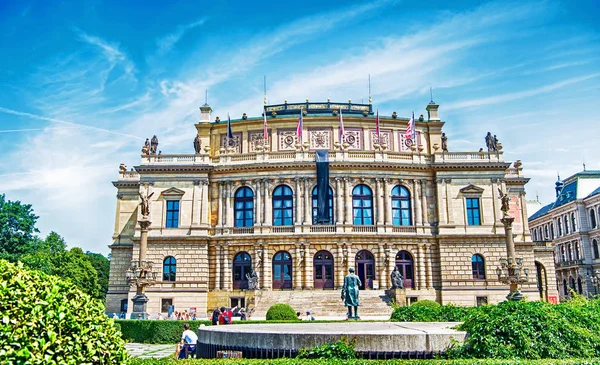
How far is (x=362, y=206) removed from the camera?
46.2 m

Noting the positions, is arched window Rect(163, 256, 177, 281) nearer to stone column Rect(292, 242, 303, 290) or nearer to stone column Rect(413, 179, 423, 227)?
stone column Rect(292, 242, 303, 290)

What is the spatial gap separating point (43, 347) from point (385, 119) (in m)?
46.5

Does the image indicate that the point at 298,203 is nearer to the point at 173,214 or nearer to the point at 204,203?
the point at 204,203

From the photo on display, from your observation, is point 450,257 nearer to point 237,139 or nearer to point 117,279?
point 237,139

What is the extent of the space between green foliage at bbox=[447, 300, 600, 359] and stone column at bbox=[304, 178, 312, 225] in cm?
3317

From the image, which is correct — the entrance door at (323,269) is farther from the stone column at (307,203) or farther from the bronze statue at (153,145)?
the bronze statue at (153,145)

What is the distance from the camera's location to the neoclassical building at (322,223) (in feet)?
146

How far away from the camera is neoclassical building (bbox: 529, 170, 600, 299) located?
70312mm

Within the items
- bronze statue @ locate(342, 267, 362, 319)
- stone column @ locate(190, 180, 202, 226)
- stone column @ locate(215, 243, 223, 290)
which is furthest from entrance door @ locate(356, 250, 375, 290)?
bronze statue @ locate(342, 267, 362, 319)

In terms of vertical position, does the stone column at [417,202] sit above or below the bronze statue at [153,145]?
below

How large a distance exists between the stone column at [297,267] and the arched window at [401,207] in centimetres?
907

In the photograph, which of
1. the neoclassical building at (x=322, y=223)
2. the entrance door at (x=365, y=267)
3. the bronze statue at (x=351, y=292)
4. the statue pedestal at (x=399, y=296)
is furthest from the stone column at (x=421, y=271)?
the bronze statue at (x=351, y=292)

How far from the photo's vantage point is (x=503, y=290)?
147 feet

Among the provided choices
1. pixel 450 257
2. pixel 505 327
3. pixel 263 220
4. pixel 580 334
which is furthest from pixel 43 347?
pixel 450 257
